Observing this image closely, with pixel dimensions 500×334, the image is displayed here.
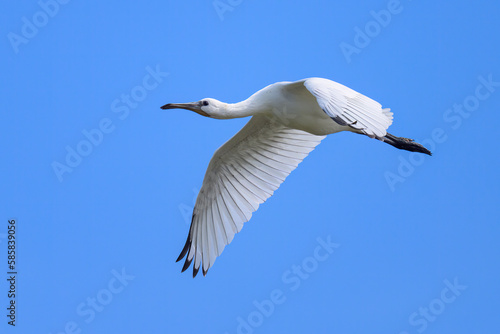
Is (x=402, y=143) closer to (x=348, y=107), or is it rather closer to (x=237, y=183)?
(x=237, y=183)

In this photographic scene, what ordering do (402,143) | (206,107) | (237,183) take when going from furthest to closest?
1. (237,183)
2. (402,143)
3. (206,107)

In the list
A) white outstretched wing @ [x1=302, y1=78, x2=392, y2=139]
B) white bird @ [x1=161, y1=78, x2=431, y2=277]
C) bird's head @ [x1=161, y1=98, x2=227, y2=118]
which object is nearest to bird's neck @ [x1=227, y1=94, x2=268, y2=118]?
bird's head @ [x1=161, y1=98, x2=227, y2=118]

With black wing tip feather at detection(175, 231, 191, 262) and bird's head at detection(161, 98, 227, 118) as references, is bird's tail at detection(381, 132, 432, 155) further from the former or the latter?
black wing tip feather at detection(175, 231, 191, 262)

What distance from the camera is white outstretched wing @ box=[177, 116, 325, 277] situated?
12.0 metres

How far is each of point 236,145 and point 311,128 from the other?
1.70 metres

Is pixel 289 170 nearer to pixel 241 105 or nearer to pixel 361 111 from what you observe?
pixel 241 105

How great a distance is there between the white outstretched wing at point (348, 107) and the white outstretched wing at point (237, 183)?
98.8 inches

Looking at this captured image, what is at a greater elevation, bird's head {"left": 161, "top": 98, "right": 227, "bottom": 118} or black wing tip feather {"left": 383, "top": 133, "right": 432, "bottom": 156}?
bird's head {"left": 161, "top": 98, "right": 227, "bottom": 118}

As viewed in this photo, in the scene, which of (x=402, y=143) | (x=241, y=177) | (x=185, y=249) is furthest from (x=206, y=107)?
(x=402, y=143)

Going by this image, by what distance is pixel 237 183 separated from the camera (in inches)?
484

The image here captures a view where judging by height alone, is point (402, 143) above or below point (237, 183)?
above

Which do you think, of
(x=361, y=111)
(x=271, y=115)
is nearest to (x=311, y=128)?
(x=271, y=115)

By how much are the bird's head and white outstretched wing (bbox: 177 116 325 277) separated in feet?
→ 4.05

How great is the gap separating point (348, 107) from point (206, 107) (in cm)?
243
